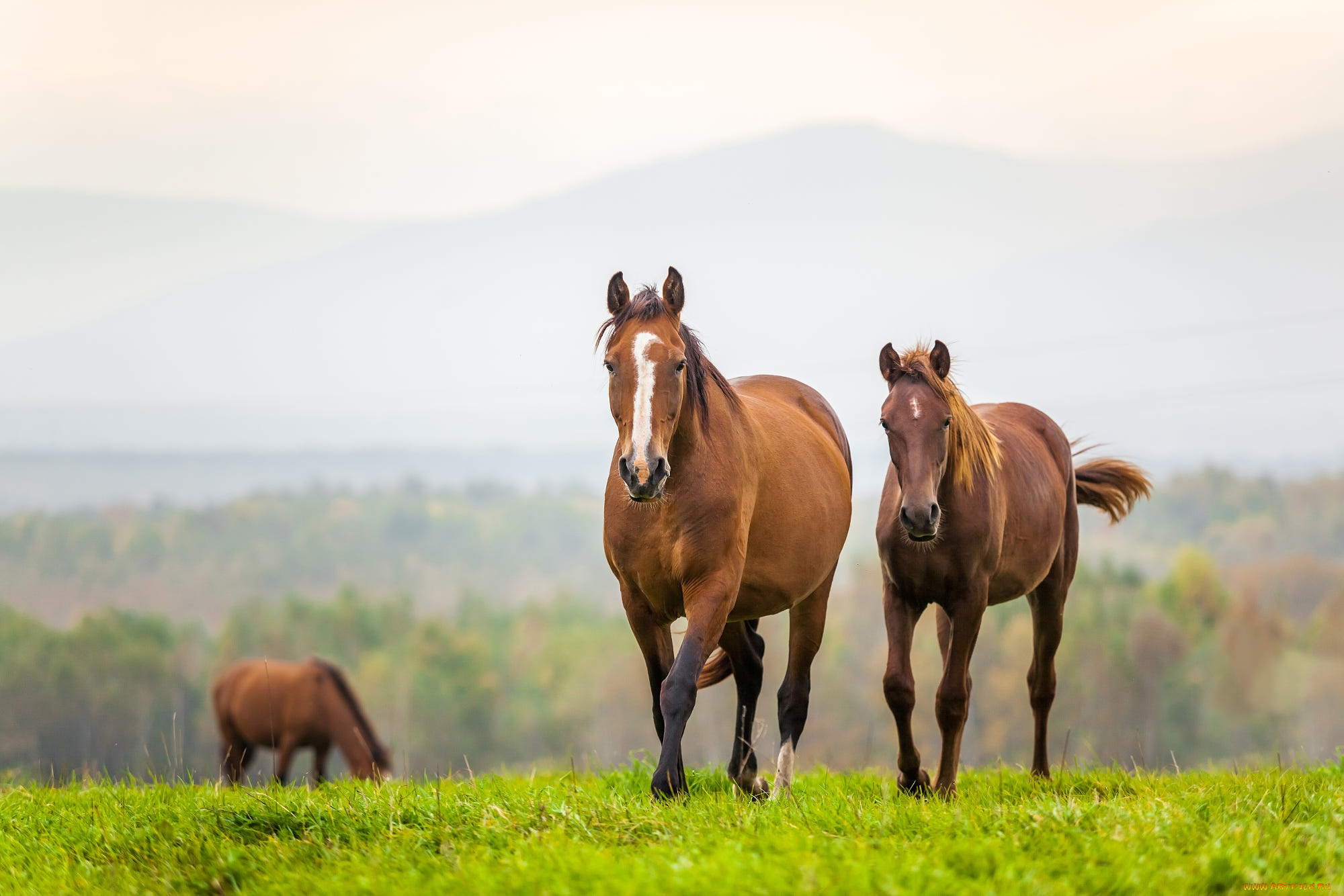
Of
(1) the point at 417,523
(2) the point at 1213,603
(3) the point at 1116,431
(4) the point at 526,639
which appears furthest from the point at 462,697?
(3) the point at 1116,431

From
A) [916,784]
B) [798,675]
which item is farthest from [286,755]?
[916,784]

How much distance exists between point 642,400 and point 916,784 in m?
2.67

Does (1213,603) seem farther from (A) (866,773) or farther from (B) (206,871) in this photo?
(B) (206,871)

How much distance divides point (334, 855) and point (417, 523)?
409ft

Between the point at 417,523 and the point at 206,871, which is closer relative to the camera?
the point at 206,871

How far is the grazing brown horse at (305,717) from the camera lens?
16.4m

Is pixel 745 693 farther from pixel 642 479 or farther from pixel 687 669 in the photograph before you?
pixel 642 479

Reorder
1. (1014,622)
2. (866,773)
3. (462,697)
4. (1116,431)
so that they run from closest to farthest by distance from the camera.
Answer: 1. (866,773)
2. (1014,622)
3. (462,697)
4. (1116,431)

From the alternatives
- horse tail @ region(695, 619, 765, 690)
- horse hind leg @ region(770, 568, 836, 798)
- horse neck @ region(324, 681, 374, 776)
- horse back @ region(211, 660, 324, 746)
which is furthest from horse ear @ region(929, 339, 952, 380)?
horse back @ region(211, 660, 324, 746)

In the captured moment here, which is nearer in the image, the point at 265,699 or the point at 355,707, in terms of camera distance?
the point at 355,707

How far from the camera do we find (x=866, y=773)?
7734mm

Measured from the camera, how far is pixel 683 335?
6230 mm

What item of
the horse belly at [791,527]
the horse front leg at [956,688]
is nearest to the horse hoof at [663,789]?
the horse belly at [791,527]

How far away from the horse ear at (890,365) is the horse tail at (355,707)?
11375 mm
